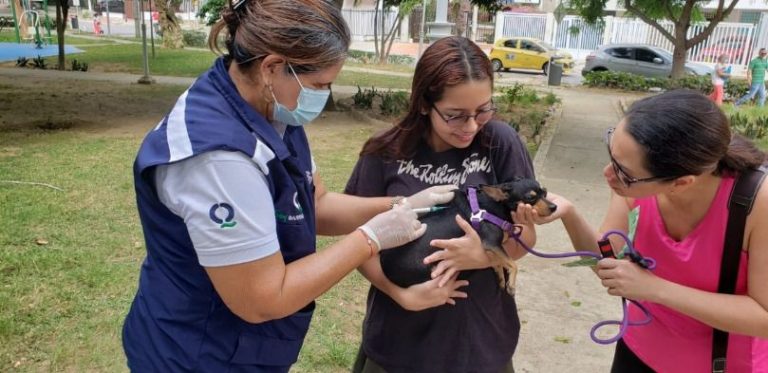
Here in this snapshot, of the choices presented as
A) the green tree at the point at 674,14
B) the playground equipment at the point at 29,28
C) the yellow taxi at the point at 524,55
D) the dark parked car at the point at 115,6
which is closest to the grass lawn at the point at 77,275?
the green tree at the point at 674,14

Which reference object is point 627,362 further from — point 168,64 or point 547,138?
point 168,64

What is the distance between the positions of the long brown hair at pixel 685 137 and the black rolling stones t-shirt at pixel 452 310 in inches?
17.6

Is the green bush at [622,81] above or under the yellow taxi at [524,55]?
under

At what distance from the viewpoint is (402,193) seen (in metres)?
2.02

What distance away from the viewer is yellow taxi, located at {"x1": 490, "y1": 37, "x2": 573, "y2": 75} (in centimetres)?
2459

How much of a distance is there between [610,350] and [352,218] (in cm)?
247

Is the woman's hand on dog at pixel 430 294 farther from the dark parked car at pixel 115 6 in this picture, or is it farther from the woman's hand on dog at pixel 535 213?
the dark parked car at pixel 115 6

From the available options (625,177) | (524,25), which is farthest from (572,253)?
(524,25)

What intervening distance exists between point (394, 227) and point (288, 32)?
1.97 feet

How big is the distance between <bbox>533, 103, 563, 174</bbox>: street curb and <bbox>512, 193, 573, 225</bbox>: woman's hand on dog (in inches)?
211

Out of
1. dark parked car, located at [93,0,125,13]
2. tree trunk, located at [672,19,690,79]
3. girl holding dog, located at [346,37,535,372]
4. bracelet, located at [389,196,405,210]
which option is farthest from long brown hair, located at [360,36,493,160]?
dark parked car, located at [93,0,125,13]

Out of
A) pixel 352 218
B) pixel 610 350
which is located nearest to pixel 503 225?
pixel 352 218

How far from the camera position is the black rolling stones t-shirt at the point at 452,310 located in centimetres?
191

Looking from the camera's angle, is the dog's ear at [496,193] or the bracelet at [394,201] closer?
the dog's ear at [496,193]
